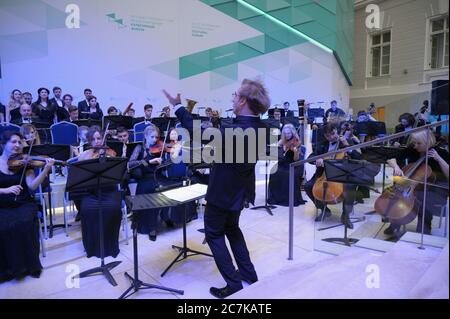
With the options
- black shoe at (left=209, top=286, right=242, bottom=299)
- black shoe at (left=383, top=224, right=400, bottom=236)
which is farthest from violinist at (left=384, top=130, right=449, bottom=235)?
black shoe at (left=209, top=286, right=242, bottom=299)

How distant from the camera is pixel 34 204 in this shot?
2949 millimetres

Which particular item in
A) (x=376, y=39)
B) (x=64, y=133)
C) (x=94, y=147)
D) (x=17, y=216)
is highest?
(x=376, y=39)

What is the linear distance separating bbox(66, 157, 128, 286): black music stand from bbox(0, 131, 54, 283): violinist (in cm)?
44

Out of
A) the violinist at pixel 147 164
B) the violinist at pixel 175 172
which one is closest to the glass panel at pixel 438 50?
the violinist at pixel 175 172

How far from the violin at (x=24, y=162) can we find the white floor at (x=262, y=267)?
909mm

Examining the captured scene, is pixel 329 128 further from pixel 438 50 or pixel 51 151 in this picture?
pixel 438 50

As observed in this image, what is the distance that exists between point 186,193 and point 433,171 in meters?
1.79

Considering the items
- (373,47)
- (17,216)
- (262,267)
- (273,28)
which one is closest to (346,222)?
(262,267)

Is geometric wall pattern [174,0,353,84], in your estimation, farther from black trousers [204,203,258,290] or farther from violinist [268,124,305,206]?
black trousers [204,203,258,290]

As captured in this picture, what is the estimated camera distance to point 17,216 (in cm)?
271

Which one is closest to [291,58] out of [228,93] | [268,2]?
[268,2]

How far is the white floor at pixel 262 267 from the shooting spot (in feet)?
6.29
